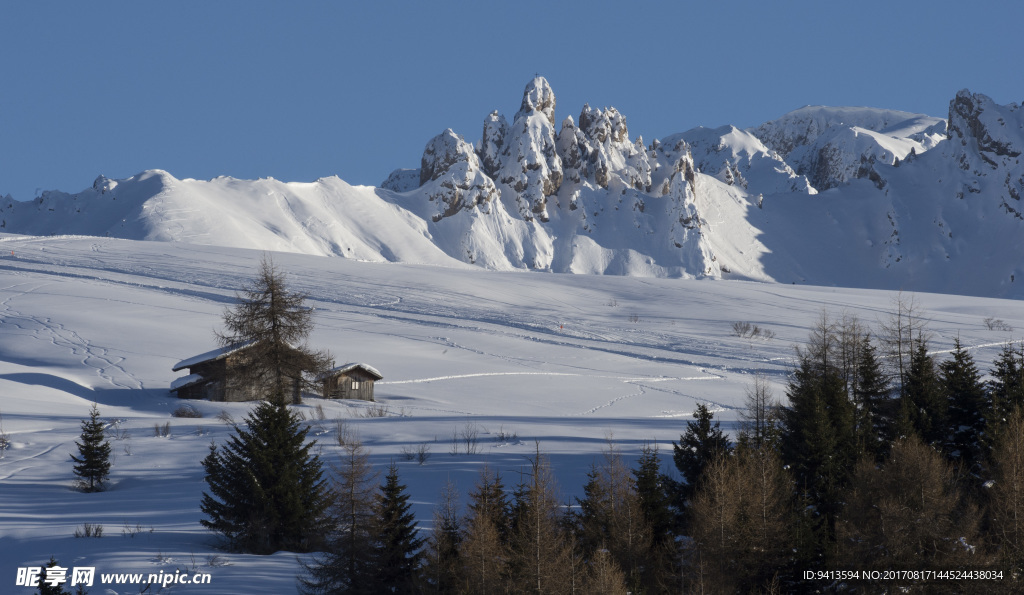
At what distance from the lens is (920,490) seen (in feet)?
70.5

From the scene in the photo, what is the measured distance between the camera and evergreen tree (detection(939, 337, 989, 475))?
2711cm

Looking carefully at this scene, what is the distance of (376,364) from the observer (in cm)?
5025

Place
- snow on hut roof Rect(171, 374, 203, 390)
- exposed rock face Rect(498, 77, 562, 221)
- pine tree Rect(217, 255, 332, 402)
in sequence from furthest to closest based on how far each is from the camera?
exposed rock face Rect(498, 77, 562, 221)
snow on hut roof Rect(171, 374, 203, 390)
pine tree Rect(217, 255, 332, 402)

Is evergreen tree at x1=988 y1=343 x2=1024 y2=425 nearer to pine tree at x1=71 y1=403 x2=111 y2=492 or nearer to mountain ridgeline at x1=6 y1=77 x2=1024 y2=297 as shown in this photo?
pine tree at x1=71 y1=403 x2=111 y2=492

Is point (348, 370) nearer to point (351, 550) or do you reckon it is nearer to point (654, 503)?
point (654, 503)

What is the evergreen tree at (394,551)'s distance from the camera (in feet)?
59.0

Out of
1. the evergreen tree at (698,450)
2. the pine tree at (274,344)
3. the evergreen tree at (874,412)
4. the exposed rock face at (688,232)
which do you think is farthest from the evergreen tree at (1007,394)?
the exposed rock face at (688,232)

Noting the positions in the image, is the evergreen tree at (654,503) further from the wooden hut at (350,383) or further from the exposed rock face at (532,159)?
the exposed rock face at (532,159)

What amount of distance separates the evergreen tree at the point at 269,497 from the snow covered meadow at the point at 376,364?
0.54 meters

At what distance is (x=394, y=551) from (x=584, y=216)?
520ft

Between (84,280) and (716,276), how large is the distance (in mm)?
113365

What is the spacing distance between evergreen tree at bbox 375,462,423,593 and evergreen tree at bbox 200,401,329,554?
1.94 m

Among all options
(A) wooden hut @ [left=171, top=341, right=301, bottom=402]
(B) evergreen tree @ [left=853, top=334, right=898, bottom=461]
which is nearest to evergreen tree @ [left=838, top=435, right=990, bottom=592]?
(B) evergreen tree @ [left=853, top=334, right=898, bottom=461]

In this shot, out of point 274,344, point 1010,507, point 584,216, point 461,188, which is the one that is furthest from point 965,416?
point 584,216
